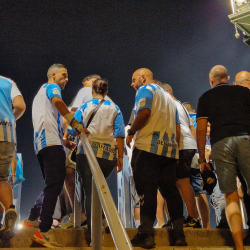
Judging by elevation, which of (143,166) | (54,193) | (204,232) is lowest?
(204,232)

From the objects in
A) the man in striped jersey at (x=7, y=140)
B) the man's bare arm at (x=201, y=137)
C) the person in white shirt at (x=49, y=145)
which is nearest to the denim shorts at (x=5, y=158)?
the man in striped jersey at (x=7, y=140)

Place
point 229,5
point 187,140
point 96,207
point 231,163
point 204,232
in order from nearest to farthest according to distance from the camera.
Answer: point 96,207
point 231,163
point 204,232
point 187,140
point 229,5

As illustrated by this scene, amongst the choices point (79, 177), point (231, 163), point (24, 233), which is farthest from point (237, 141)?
point (24, 233)

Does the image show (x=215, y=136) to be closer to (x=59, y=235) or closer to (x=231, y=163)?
(x=231, y=163)

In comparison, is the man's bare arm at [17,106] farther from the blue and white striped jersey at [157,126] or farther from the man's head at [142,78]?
the man's head at [142,78]

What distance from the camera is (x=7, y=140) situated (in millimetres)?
3137

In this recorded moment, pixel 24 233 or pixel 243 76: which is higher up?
pixel 243 76

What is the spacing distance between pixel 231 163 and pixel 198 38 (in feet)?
60.4

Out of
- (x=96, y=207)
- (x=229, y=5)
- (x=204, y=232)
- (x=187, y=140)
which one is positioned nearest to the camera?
(x=96, y=207)

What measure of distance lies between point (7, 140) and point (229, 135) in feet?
6.90

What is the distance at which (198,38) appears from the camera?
20188 mm

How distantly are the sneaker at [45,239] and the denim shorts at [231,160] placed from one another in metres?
1.59

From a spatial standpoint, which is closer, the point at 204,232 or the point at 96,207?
the point at 96,207

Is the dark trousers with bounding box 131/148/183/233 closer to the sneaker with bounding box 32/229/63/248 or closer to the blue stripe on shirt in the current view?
the blue stripe on shirt
